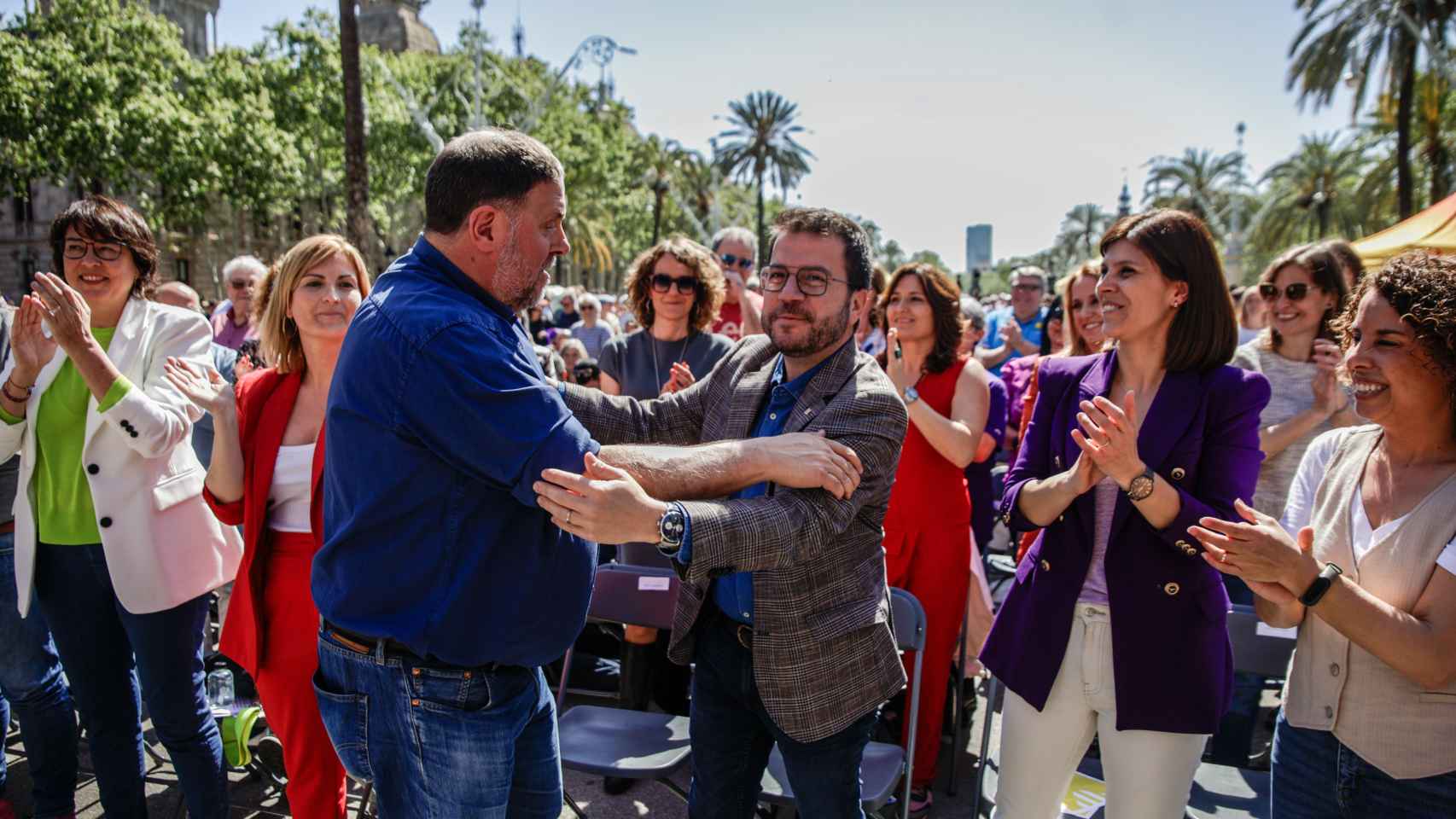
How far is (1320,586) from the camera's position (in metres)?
1.82

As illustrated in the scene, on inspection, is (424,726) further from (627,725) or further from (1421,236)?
(1421,236)

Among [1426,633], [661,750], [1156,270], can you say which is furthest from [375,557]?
[1426,633]

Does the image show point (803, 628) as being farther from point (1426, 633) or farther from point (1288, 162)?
point (1288, 162)

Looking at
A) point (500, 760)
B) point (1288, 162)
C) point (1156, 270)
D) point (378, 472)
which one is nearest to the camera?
point (378, 472)

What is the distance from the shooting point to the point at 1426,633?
5.93 feet

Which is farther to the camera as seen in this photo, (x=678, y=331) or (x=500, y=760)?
(x=678, y=331)

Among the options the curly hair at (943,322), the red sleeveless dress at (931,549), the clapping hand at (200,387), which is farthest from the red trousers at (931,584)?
the clapping hand at (200,387)

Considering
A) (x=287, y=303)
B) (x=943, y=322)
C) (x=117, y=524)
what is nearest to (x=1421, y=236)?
(x=943, y=322)

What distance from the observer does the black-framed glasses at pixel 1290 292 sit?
3.73 meters

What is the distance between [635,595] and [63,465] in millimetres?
2109

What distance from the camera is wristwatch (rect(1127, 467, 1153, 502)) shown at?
1.99m

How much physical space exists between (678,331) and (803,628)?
251 cm

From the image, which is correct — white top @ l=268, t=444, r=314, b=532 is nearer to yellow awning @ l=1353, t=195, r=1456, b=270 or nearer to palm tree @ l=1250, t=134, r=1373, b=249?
yellow awning @ l=1353, t=195, r=1456, b=270

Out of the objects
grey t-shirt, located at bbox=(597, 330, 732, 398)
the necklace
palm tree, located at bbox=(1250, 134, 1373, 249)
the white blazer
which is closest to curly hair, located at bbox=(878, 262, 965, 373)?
grey t-shirt, located at bbox=(597, 330, 732, 398)
